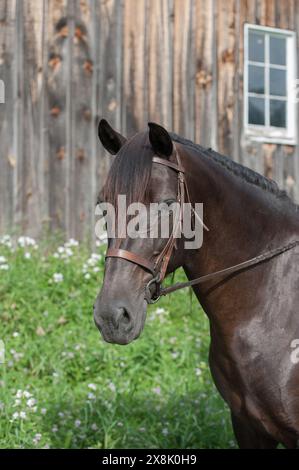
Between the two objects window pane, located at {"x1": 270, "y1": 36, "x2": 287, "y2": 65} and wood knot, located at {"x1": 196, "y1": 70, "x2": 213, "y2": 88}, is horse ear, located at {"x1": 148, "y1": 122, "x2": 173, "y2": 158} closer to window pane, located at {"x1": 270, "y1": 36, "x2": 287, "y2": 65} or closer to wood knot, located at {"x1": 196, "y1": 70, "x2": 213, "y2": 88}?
wood knot, located at {"x1": 196, "y1": 70, "x2": 213, "y2": 88}

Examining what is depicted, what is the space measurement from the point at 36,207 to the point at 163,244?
14.1ft

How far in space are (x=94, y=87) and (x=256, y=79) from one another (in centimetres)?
216

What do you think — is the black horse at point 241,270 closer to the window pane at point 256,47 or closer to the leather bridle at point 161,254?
the leather bridle at point 161,254

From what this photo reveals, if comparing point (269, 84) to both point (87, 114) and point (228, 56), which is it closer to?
point (228, 56)

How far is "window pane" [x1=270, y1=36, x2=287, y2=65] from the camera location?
27.4 ft

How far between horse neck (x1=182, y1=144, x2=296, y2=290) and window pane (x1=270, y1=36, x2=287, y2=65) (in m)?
5.46

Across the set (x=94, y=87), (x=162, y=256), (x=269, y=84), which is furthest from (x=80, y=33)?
(x=162, y=256)

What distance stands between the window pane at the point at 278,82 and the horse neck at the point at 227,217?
5.31 meters

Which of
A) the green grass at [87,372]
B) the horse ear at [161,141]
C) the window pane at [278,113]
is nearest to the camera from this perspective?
the horse ear at [161,141]

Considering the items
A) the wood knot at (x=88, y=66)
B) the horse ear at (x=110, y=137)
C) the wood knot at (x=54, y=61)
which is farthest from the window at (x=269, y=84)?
the horse ear at (x=110, y=137)

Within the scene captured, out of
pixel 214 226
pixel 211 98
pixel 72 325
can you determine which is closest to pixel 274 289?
pixel 214 226

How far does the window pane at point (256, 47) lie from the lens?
821 cm

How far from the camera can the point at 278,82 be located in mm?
8359
